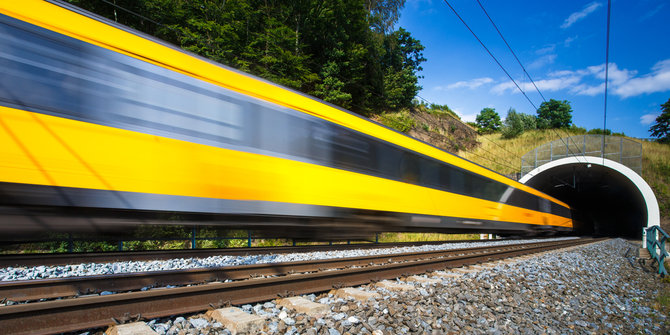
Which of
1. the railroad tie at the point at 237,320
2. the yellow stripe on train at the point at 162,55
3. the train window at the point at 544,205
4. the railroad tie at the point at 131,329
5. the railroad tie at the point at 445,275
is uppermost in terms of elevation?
the yellow stripe on train at the point at 162,55

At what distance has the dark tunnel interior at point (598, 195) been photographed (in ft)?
72.0

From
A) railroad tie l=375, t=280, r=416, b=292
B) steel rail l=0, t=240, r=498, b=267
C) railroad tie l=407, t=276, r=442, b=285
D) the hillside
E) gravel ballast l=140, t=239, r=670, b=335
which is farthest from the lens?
the hillside

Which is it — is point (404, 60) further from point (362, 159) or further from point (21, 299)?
point (21, 299)

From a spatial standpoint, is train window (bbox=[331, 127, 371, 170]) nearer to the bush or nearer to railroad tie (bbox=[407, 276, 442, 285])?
railroad tie (bbox=[407, 276, 442, 285])

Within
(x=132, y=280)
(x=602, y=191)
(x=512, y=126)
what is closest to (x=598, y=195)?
(x=602, y=191)

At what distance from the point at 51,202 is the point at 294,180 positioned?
9.85ft

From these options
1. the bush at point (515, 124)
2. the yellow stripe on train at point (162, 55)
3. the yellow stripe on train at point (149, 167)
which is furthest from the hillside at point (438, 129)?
the yellow stripe on train at point (149, 167)

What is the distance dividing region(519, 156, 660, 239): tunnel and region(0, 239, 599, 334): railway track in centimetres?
2153

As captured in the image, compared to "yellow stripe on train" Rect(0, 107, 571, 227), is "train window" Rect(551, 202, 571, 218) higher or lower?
lower

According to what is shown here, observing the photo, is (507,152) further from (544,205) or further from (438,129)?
(544,205)

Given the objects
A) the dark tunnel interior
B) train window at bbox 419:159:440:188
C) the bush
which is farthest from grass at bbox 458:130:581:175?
train window at bbox 419:159:440:188

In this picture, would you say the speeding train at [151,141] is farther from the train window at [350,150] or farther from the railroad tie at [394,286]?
the railroad tie at [394,286]

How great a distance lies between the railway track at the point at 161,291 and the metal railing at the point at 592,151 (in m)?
22.3

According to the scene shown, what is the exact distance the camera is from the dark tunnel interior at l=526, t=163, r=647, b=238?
21938 millimetres
